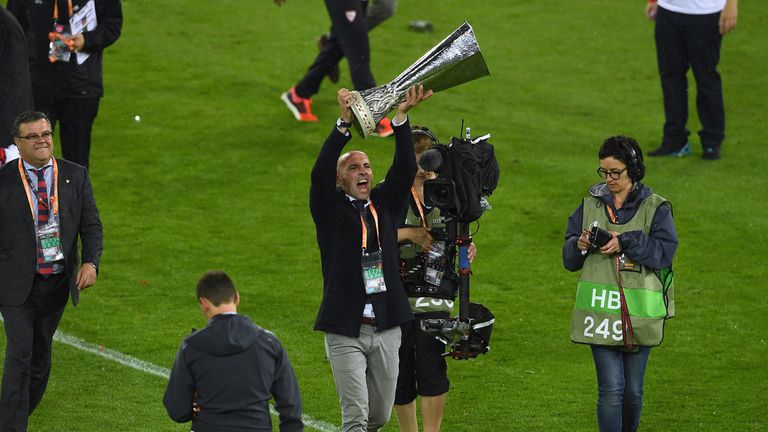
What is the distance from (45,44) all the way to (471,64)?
5050mm

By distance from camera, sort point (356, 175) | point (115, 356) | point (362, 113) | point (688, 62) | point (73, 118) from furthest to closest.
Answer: point (688, 62)
point (73, 118)
point (115, 356)
point (356, 175)
point (362, 113)

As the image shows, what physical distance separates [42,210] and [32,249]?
0.24 meters

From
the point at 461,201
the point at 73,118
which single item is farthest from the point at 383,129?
the point at 461,201

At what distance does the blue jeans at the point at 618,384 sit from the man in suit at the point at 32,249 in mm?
2832

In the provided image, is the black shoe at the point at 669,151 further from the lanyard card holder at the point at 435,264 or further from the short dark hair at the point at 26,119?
the short dark hair at the point at 26,119

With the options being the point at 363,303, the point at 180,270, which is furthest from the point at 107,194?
the point at 363,303

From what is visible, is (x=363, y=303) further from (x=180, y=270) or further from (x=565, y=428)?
(x=180, y=270)

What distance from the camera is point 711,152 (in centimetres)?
1370

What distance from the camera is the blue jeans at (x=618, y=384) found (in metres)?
7.39

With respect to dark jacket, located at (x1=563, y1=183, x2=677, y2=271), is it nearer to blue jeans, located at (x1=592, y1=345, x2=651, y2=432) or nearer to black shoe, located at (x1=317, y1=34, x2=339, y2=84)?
blue jeans, located at (x1=592, y1=345, x2=651, y2=432)

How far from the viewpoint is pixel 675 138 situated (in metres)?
13.7

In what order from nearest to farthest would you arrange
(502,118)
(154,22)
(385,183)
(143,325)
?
1. (385,183)
2. (143,325)
3. (502,118)
4. (154,22)

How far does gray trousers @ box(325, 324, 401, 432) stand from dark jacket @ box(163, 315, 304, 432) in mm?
1310

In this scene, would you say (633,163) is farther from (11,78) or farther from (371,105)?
(11,78)
